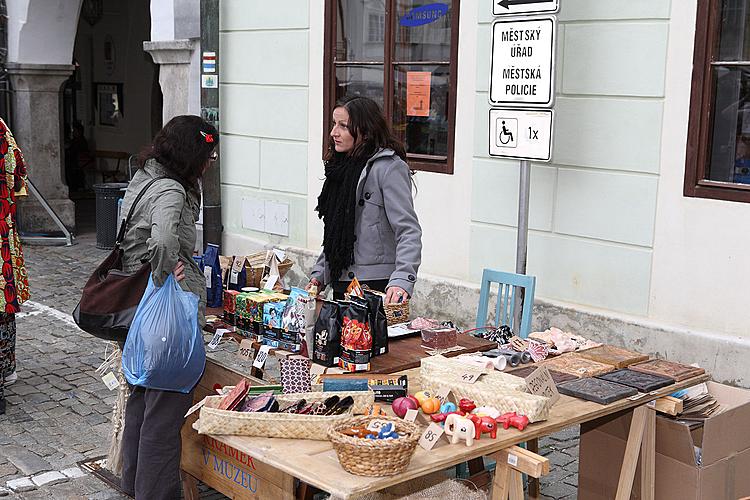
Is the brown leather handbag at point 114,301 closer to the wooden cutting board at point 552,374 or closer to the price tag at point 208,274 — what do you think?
the price tag at point 208,274

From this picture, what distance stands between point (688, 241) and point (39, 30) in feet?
27.4

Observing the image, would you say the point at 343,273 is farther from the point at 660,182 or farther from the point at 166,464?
the point at 660,182

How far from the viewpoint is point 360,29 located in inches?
298

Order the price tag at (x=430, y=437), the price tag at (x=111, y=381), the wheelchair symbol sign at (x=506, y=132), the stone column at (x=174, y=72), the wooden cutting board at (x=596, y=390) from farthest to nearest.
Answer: the stone column at (x=174, y=72) → the wheelchair symbol sign at (x=506, y=132) → the price tag at (x=111, y=381) → the wooden cutting board at (x=596, y=390) → the price tag at (x=430, y=437)

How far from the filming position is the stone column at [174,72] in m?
8.91

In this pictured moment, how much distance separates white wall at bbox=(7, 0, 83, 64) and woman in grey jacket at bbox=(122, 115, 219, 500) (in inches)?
312

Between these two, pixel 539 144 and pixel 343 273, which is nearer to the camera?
pixel 343 273

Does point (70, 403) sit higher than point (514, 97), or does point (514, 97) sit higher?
point (514, 97)

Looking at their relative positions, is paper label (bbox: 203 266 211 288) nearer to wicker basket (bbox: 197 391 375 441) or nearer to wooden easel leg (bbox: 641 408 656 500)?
wicker basket (bbox: 197 391 375 441)

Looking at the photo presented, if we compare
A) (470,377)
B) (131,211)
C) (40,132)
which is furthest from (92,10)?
(470,377)

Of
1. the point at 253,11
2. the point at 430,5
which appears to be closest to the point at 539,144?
the point at 430,5

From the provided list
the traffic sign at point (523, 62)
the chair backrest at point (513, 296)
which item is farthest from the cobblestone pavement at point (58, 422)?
the traffic sign at point (523, 62)

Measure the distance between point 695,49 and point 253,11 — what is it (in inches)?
167

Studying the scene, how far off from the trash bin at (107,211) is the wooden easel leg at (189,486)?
269 inches
